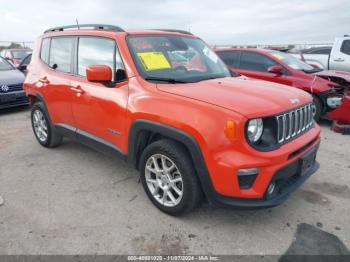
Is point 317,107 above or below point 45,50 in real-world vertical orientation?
below

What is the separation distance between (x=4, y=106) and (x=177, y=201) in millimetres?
6273

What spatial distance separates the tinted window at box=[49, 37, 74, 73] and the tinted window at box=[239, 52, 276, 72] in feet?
13.6

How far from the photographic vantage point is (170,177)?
297cm

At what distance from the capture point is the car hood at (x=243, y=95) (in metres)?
2.53

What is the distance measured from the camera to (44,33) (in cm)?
482

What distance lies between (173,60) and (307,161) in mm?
1742

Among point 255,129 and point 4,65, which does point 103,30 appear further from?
point 4,65

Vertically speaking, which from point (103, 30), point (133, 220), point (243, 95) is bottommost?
point (133, 220)

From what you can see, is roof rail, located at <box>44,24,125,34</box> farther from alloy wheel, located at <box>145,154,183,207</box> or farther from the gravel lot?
the gravel lot

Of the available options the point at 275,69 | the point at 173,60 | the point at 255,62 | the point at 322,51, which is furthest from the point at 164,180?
the point at 322,51

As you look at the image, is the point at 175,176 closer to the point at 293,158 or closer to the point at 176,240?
the point at 176,240

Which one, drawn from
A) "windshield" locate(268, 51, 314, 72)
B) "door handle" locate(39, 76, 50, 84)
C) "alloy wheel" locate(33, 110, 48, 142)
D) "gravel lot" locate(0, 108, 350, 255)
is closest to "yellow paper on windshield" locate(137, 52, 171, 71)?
"gravel lot" locate(0, 108, 350, 255)

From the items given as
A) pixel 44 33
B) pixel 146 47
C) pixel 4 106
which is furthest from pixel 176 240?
pixel 4 106

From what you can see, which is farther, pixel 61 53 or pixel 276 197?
pixel 61 53
